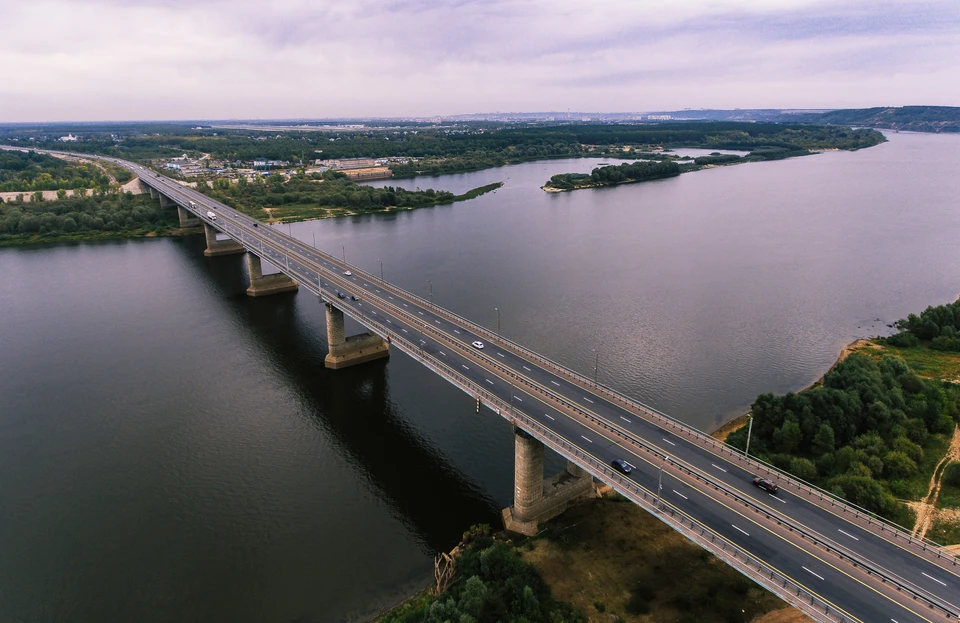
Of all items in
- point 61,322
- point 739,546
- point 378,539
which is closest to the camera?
point 739,546

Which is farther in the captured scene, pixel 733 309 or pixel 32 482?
pixel 733 309

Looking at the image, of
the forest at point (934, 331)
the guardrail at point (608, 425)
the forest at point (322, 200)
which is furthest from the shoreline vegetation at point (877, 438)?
the forest at point (322, 200)

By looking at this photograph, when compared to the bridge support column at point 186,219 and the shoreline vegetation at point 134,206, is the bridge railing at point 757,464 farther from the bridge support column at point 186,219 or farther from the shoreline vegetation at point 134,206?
the bridge support column at point 186,219

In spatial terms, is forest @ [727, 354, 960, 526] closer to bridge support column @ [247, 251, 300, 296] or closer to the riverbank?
the riverbank

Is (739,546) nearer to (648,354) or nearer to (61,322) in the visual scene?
(648,354)

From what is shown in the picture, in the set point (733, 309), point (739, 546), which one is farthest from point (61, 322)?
point (733, 309)

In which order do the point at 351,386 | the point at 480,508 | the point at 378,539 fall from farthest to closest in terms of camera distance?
1. the point at 351,386
2. the point at 480,508
3. the point at 378,539

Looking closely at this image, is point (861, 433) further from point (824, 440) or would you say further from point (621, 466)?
point (621, 466)

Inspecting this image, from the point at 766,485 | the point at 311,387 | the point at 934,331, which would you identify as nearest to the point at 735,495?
the point at 766,485
